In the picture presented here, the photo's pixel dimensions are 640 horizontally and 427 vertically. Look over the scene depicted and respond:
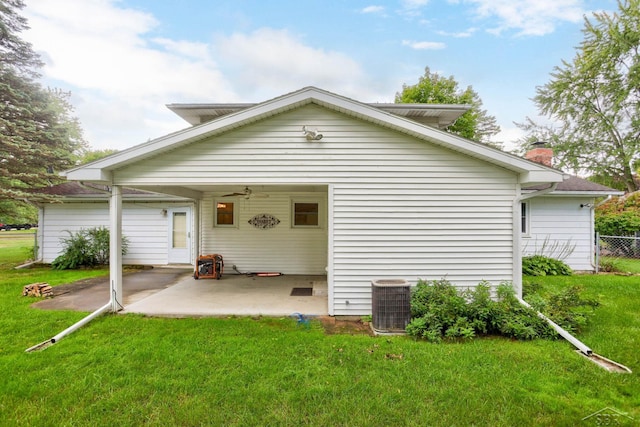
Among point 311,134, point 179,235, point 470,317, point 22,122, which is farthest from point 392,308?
point 22,122

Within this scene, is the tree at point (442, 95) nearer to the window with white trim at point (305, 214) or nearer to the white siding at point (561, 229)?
the white siding at point (561, 229)

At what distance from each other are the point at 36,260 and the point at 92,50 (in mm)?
8615

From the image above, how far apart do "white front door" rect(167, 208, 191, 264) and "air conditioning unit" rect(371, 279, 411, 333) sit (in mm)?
7468

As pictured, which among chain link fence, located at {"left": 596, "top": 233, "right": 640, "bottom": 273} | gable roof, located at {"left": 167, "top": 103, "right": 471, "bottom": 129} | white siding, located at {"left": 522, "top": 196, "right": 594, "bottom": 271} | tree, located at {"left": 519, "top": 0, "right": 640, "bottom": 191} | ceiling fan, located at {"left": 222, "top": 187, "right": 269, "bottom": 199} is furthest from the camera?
tree, located at {"left": 519, "top": 0, "right": 640, "bottom": 191}

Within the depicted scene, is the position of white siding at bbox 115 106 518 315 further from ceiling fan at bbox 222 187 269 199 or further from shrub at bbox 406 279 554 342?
ceiling fan at bbox 222 187 269 199

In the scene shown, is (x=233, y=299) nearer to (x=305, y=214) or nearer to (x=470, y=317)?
(x=305, y=214)

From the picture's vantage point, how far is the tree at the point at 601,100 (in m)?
15.9

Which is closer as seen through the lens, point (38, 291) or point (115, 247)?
point (115, 247)

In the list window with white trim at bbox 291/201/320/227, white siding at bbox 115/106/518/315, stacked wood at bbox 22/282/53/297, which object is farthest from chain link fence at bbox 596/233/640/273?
stacked wood at bbox 22/282/53/297

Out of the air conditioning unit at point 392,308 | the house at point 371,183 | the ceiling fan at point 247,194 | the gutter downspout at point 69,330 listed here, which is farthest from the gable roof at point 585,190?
the gutter downspout at point 69,330

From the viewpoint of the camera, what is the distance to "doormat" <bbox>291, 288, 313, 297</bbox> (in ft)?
19.4

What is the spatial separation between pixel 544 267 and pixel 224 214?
31.1ft

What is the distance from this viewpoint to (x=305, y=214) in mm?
8305

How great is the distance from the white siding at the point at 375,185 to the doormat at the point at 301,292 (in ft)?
4.51
